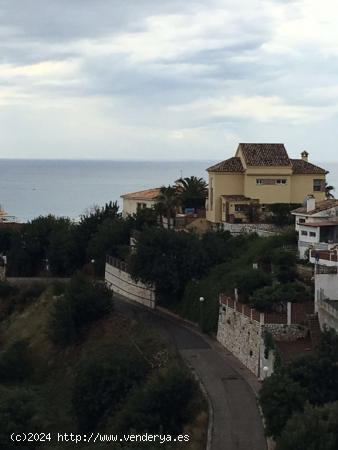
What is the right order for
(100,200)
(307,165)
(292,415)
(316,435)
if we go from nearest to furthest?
(316,435), (292,415), (307,165), (100,200)

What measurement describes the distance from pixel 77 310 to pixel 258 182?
49.4 feet

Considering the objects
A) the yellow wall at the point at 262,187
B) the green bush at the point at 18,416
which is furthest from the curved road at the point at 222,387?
the yellow wall at the point at 262,187

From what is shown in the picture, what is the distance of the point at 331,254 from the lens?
31516mm

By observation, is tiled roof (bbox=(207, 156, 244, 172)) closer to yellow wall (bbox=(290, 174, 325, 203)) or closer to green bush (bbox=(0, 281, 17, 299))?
yellow wall (bbox=(290, 174, 325, 203))

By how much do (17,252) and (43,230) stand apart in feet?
7.68

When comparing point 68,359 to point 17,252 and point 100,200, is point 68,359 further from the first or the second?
point 100,200

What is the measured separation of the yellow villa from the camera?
47.1 m

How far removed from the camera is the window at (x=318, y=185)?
1900 inches

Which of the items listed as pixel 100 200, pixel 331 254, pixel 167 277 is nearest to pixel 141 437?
pixel 331 254

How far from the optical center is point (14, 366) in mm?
34469

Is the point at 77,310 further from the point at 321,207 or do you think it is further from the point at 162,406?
the point at 162,406

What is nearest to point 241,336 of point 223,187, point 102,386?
point 102,386

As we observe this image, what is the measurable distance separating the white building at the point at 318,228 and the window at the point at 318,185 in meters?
8.26

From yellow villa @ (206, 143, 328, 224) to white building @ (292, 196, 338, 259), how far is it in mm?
7099
